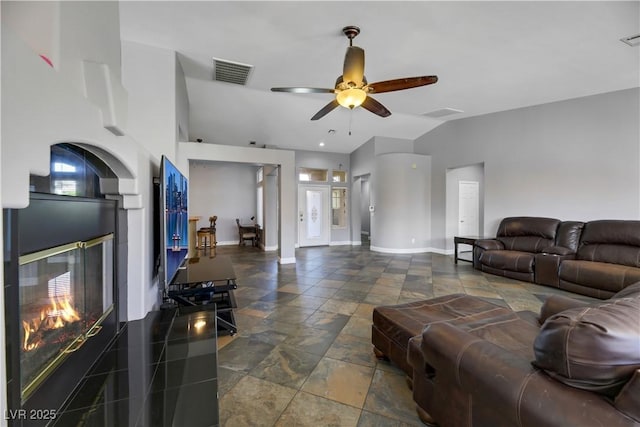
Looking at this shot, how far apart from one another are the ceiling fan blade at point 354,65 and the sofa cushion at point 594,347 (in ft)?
8.43

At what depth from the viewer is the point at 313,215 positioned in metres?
8.24

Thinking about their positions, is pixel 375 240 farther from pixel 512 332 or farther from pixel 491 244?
pixel 512 332

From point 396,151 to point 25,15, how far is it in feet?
23.9

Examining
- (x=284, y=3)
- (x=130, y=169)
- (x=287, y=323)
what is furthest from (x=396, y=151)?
(x=130, y=169)

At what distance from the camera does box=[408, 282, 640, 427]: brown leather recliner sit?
2.73ft

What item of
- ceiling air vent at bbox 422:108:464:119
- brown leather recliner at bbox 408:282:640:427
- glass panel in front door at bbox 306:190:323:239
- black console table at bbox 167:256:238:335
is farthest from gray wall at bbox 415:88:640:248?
black console table at bbox 167:256:238:335

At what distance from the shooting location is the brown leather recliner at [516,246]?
4.55 meters

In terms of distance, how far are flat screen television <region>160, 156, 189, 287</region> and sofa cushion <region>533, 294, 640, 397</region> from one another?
238cm

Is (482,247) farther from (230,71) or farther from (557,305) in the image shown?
(230,71)

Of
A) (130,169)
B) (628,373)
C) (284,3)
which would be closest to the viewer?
(628,373)

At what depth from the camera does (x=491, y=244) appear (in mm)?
5160

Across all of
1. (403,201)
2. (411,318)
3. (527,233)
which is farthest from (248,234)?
(411,318)

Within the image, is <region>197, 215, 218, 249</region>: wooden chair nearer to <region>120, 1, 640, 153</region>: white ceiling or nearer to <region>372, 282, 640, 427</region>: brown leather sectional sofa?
<region>120, 1, 640, 153</region>: white ceiling

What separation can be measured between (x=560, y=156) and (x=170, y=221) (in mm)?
6329
